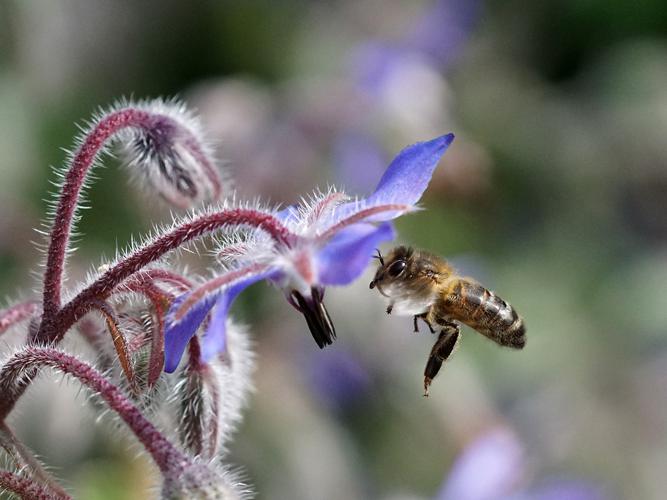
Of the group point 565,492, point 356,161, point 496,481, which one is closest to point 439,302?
point 496,481

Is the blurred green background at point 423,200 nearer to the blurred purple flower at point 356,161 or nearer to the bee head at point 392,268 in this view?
the blurred purple flower at point 356,161

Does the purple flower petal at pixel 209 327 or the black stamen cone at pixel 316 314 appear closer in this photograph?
the purple flower petal at pixel 209 327

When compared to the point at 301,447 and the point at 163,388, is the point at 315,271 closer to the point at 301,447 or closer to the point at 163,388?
the point at 163,388

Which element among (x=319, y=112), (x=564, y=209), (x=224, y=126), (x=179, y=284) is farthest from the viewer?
(x=564, y=209)

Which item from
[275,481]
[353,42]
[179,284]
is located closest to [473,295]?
[179,284]

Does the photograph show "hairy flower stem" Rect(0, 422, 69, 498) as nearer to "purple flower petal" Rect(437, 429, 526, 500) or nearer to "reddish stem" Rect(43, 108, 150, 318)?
"reddish stem" Rect(43, 108, 150, 318)

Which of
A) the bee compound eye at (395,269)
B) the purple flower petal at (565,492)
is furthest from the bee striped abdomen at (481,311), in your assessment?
the purple flower petal at (565,492)

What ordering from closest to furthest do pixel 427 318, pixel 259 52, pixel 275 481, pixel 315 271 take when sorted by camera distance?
1. pixel 315 271
2. pixel 427 318
3. pixel 275 481
4. pixel 259 52
